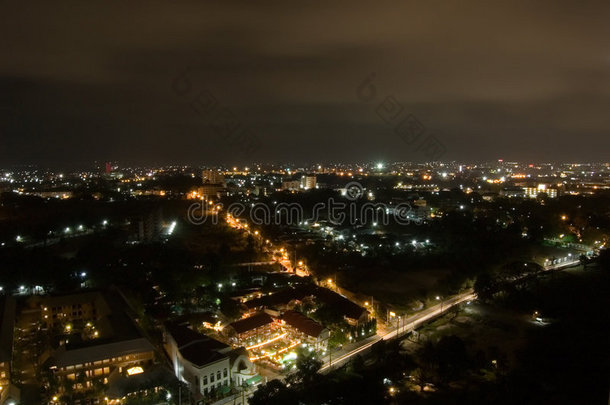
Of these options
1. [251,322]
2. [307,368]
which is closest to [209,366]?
[307,368]

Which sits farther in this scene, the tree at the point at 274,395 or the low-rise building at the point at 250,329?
the low-rise building at the point at 250,329

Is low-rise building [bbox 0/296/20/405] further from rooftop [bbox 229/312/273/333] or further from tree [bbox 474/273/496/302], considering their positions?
tree [bbox 474/273/496/302]

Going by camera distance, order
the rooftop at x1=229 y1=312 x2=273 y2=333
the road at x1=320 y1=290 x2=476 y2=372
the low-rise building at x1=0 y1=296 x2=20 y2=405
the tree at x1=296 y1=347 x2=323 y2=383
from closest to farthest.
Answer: the low-rise building at x1=0 y1=296 x2=20 y2=405 < the tree at x1=296 y1=347 x2=323 y2=383 < the road at x1=320 y1=290 x2=476 y2=372 < the rooftop at x1=229 y1=312 x2=273 y2=333

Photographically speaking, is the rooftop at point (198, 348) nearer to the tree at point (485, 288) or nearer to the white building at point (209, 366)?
the white building at point (209, 366)

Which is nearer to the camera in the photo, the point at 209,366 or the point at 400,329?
the point at 209,366

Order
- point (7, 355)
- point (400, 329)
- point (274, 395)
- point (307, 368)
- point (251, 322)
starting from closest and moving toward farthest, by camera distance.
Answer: point (274, 395)
point (307, 368)
point (7, 355)
point (251, 322)
point (400, 329)

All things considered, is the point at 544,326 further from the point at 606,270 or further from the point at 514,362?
the point at 606,270

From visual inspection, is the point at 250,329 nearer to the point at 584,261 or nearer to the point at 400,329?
the point at 400,329

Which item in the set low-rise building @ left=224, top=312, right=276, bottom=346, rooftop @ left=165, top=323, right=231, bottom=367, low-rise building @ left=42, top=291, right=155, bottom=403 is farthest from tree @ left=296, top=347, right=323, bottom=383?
low-rise building @ left=42, top=291, right=155, bottom=403

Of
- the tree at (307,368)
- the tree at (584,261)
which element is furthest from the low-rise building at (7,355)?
the tree at (584,261)
